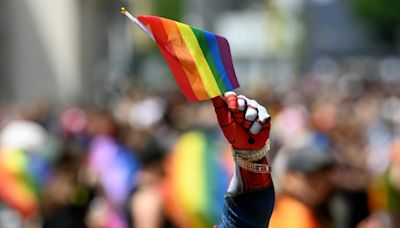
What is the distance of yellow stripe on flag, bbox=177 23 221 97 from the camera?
2605 millimetres

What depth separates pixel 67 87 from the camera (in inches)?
1580

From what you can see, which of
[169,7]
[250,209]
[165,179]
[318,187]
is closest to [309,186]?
[318,187]

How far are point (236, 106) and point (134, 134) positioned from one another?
5.54 meters

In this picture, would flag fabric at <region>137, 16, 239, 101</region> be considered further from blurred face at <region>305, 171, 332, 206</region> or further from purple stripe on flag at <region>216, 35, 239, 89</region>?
blurred face at <region>305, 171, 332, 206</region>

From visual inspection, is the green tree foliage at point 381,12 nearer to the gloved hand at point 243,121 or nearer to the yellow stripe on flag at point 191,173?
the yellow stripe on flag at point 191,173

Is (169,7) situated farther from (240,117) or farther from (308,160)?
(240,117)

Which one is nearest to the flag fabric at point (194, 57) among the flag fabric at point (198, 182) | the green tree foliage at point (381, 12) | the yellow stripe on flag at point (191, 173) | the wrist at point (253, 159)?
the wrist at point (253, 159)

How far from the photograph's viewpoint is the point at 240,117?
8.61 feet

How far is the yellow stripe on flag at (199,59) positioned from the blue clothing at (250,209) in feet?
1.35

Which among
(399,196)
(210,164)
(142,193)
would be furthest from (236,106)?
(142,193)

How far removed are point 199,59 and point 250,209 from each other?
495 mm

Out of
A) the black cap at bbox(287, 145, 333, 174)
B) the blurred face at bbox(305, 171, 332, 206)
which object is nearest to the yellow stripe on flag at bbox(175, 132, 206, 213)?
the black cap at bbox(287, 145, 333, 174)

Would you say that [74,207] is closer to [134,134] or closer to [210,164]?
[210,164]

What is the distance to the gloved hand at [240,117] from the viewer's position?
8.59 feet
